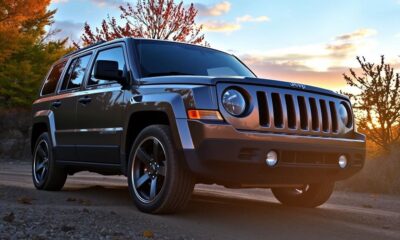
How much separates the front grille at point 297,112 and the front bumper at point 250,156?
0.45 feet

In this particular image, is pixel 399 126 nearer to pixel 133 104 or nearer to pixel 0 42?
pixel 133 104

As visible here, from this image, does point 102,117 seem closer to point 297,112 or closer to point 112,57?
point 112,57

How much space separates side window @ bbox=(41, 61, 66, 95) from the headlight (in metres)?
4.15

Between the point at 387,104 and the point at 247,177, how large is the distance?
9533 millimetres

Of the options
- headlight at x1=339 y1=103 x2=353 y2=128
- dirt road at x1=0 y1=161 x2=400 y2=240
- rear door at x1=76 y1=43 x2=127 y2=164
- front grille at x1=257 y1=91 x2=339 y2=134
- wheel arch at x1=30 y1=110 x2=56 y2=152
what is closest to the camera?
dirt road at x1=0 y1=161 x2=400 y2=240

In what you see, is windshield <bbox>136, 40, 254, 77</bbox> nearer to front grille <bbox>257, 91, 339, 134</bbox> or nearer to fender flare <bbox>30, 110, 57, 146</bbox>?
front grille <bbox>257, 91, 339, 134</bbox>

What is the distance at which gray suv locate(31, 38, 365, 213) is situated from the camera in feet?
15.2

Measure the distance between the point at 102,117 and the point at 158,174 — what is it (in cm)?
132

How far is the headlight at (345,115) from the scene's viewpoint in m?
5.65

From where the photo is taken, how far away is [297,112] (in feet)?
16.5

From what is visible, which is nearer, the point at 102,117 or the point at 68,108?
the point at 102,117

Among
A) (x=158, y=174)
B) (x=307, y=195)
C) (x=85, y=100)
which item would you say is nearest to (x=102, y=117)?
(x=85, y=100)

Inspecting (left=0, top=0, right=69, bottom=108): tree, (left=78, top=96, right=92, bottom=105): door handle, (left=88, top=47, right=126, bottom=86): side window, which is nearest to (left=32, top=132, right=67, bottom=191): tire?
(left=78, top=96, right=92, bottom=105): door handle

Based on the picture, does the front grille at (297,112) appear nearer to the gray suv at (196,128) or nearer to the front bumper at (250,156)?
the gray suv at (196,128)
